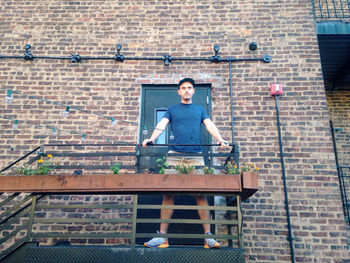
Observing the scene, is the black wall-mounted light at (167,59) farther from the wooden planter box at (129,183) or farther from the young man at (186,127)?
the wooden planter box at (129,183)

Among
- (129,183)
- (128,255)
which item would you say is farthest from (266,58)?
(128,255)

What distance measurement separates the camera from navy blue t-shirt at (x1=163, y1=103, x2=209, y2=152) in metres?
3.83

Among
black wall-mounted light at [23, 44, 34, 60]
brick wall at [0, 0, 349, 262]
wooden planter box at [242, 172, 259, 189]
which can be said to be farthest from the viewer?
black wall-mounted light at [23, 44, 34, 60]

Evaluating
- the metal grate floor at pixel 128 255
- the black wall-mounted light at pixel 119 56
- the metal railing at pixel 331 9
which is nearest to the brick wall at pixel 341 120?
the metal railing at pixel 331 9

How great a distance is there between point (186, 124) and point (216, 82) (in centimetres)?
155

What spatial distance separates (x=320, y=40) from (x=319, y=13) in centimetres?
77

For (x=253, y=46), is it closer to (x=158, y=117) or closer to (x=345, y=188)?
(x=158, y=117)

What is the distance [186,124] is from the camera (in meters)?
3.90

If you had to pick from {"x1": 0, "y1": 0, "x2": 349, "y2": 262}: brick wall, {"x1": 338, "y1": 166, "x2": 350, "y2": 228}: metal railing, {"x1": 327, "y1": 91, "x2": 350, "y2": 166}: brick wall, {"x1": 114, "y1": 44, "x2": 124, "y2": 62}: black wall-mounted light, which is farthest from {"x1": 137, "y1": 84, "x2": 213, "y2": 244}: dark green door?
{"x1": 327, "y1": 91, "x2": 350, "y2": 166}: brick wall

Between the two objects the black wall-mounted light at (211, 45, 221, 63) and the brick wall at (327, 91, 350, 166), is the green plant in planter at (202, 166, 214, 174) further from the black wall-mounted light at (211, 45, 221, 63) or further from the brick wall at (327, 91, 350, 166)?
the brick wall at (327, 91, 350, 166)

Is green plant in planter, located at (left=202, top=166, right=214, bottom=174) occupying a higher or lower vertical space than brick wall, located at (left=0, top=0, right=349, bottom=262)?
lower

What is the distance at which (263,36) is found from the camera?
5371mm

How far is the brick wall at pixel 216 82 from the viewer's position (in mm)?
4309

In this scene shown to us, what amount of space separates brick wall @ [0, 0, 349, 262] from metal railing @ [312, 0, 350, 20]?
0.38 meters
